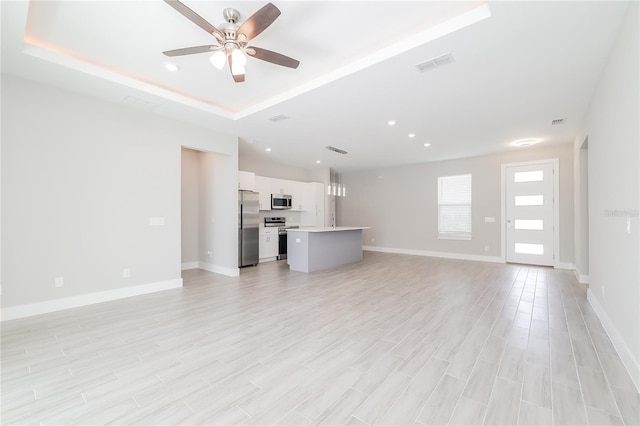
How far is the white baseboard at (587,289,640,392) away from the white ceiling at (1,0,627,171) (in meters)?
2.66

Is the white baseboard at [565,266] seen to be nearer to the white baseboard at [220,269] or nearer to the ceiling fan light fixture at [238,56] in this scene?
the white baseboard at [220,269]

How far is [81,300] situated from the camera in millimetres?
3650

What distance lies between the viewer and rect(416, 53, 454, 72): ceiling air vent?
2.72 metres

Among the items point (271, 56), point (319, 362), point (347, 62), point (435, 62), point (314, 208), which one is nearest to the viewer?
point (319, 362)

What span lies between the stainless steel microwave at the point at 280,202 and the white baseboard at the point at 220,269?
2.27 m

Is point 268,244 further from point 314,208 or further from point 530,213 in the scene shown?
point 530,213

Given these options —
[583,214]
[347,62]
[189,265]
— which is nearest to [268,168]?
[189,265]

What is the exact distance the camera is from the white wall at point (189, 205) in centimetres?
617

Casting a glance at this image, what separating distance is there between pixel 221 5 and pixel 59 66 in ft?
7.17

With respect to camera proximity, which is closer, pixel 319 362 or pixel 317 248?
pixel 319 362

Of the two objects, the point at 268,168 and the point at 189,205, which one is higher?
the point at 268,168

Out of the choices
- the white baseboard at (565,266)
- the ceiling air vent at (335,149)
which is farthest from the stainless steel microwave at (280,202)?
the white baseboard at (565,266)

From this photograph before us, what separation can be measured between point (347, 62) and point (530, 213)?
598cm

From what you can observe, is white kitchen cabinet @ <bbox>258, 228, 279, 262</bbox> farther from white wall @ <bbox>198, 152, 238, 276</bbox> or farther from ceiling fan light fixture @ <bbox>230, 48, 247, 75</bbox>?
ceiling fan light fixture @ <bbox>230, 48, 247, 75</bbox>
